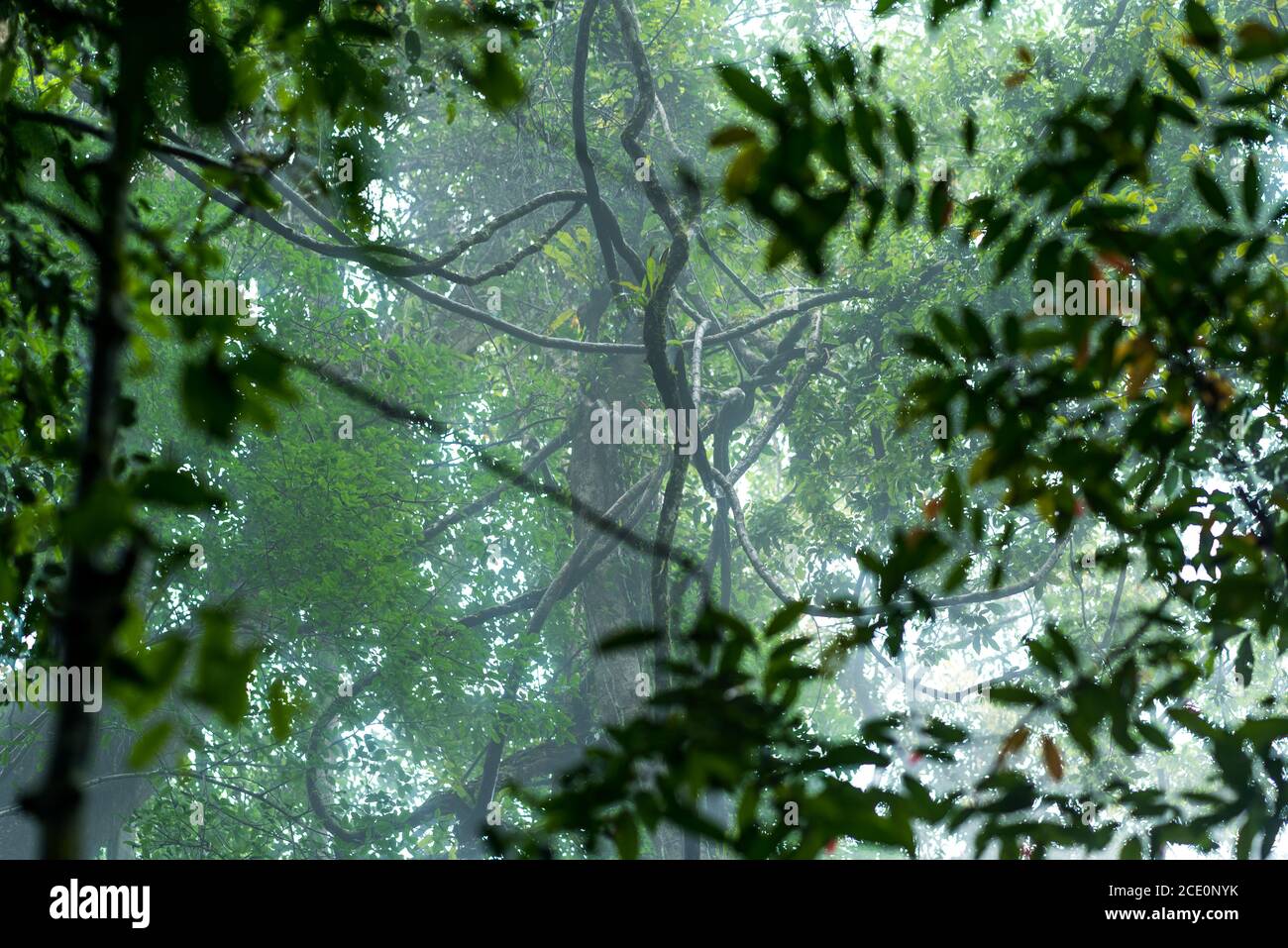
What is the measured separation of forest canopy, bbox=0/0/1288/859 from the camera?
1.23 meters

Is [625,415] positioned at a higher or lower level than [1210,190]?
higher

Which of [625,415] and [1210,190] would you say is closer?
[1210,190]

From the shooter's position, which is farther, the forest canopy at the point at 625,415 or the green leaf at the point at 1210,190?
the green leaf at the point at 1210,190

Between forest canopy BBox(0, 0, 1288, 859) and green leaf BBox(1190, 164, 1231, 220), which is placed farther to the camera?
green leaf BBox(1190, 164, 1231, 220)

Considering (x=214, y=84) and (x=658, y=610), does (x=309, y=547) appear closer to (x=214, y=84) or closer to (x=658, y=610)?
(x=658, y=610)

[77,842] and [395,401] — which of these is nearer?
[77,842]

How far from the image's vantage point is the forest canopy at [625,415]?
1.23 m

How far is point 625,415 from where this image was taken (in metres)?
10.6
